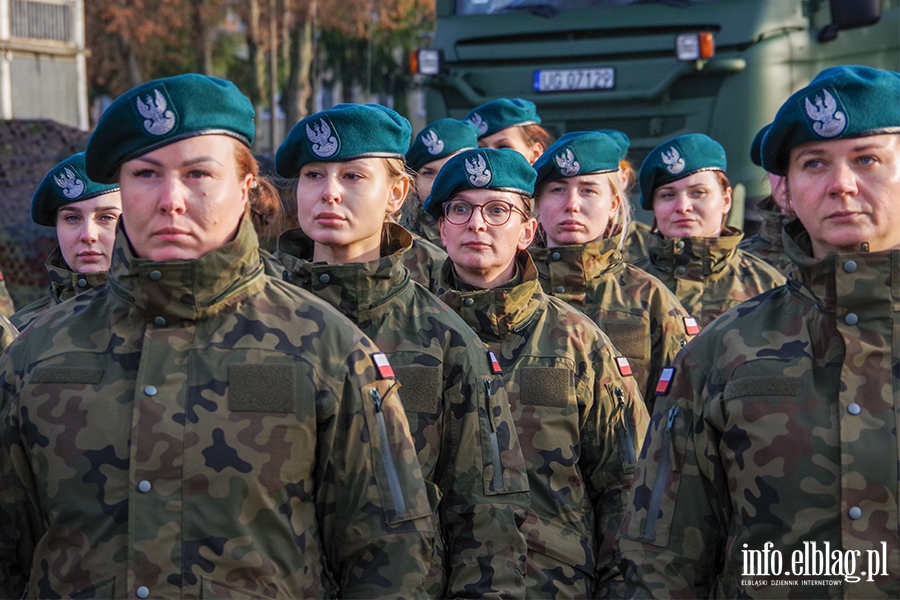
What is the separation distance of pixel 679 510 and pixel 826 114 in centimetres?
106

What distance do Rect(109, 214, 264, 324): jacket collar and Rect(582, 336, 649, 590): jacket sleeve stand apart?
197 centimetres

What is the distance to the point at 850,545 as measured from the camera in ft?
10.3

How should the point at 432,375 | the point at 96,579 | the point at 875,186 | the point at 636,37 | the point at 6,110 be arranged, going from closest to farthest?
the point at 96,579, the point at 875,186, the point at 432,375, the point at 636,37, the point at 6,110

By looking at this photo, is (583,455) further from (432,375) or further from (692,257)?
(692,257)

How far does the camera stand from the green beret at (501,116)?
27.7 feet

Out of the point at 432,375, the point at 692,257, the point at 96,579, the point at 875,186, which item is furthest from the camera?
the point at 692,257

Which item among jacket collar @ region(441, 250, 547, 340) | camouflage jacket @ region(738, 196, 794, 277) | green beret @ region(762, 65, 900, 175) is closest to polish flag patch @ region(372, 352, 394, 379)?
green beret @ region(762, 65, 900, 175)

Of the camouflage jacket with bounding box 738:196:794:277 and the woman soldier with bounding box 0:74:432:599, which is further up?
the camouflage jacket with bounding box 738:196:794:277

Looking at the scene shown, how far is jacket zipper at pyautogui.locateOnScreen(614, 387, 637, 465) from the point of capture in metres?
4.76

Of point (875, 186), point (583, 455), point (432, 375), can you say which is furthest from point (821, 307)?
point (583, 455)

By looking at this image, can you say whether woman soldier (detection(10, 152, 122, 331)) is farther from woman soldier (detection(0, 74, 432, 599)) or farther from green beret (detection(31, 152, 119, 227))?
woman soldier (detection(0, 74, 432, 599))

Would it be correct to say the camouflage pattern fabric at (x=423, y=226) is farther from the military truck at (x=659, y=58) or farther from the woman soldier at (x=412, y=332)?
the military truck at (x=659, y=58)

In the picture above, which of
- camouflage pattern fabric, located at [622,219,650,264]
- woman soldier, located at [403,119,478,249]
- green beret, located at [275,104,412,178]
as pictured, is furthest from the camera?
camouflage pattern fabric, located at [622,219,650,264]

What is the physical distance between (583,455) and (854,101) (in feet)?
6.48
